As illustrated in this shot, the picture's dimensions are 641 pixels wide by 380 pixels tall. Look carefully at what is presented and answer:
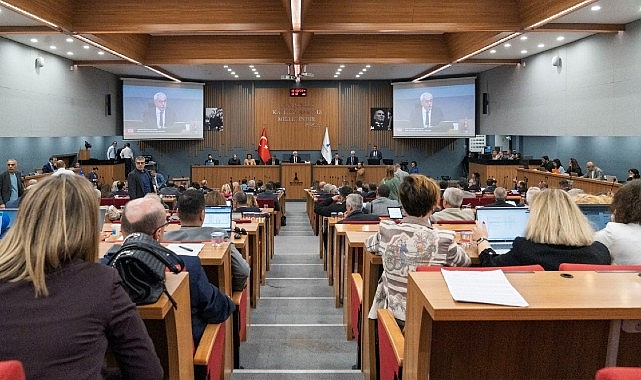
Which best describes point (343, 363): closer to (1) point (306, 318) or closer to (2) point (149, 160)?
(1) point (306, 318)

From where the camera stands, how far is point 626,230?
10.8 ft

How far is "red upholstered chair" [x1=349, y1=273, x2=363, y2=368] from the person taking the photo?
4.12 meters

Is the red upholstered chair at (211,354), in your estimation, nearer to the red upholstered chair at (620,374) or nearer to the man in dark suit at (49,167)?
the red upholstered chair at (620,374)

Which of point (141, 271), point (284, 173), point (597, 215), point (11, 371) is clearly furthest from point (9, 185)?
point (11, 371)

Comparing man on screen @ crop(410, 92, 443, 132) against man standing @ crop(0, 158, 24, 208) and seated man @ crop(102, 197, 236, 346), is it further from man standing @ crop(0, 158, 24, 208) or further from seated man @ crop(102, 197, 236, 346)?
seated man @ crop(102, 197, 236, 346)

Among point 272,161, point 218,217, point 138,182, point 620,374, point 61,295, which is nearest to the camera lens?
point 620,374

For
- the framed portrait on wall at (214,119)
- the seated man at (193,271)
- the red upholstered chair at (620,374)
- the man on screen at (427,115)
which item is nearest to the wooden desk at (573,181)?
the man on screen at (427,115)

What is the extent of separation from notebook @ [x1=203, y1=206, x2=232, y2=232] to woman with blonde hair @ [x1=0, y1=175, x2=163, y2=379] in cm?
381

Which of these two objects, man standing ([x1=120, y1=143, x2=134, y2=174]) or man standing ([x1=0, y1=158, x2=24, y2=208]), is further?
man standing ([x1=120, y1=143, x2=134, y2=174])

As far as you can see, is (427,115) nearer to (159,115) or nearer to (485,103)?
(485,103)

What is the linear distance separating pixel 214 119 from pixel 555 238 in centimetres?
1961

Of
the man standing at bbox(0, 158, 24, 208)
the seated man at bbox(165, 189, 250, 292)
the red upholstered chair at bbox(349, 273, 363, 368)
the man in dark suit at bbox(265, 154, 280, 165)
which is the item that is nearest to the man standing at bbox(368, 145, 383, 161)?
the man in dark suit at bbox(265, 154, 280, 165)

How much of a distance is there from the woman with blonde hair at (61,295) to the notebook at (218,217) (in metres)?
3.81

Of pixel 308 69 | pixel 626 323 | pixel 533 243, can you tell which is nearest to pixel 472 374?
pixel 626 323
